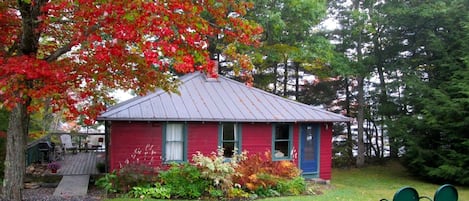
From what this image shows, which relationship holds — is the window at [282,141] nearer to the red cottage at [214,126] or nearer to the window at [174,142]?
the red cottage at [214,126]

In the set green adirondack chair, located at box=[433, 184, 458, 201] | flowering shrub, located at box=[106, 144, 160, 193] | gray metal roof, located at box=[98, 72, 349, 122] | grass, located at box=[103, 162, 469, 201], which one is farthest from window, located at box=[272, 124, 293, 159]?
green adirondack chair, located at box=[433, 184, 458, 201]

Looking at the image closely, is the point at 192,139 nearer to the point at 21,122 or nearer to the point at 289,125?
the point at 289,125

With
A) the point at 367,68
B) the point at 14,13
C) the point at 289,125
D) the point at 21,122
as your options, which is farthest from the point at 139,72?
the point at 367,68

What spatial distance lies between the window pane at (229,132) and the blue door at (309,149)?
8.62 feet

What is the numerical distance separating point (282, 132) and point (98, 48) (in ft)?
30.0

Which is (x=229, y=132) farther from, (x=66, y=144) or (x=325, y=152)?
(x=66, y=144)

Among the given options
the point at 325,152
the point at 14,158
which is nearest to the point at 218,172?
the point at 14,158

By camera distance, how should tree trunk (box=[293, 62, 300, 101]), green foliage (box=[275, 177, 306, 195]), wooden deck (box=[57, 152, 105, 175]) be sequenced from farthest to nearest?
tree trunk (box=[293, 62, 300, 101]) < wooden deck (box=[57, 152, 105, 175]) < green foliage (box=[275, 177, 306, 195])

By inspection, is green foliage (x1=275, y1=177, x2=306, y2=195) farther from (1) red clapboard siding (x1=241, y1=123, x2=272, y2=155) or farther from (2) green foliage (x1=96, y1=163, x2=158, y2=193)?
(2) green foliage (x1=96, y1=163, x2=158, y2=193)

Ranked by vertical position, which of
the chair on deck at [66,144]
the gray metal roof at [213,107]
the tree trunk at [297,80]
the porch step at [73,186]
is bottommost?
the porch step at [73,186]

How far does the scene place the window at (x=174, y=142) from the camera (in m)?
13.3

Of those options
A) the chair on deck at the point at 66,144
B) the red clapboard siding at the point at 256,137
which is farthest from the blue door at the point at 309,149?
the chair on deck at the point at 66,144

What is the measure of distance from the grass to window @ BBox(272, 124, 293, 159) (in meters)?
1.87

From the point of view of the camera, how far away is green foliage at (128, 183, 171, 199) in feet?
34.1
